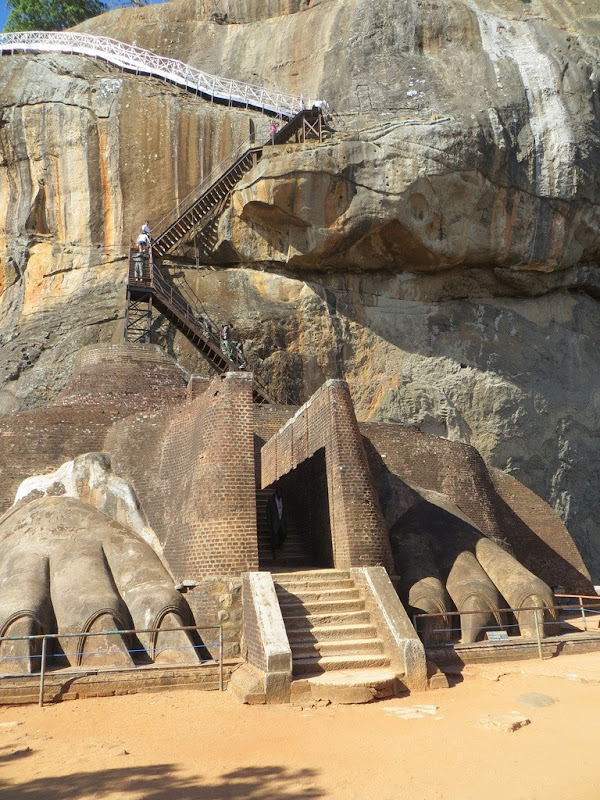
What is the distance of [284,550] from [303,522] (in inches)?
23.4

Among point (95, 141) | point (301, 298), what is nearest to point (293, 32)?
point (95, 141)

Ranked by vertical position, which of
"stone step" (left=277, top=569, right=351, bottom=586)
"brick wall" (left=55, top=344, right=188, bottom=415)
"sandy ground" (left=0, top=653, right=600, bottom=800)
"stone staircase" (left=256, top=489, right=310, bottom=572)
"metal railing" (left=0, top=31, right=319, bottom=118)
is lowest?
Result: "sandy ground" (left=0, top=653, right=600, bottom=800)

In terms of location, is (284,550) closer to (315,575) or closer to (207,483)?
(315,575)

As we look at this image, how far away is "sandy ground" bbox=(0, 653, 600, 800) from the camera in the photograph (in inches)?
224

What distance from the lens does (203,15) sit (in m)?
32.5

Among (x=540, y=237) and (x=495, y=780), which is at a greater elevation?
(x=540, y=237)

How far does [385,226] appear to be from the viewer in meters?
25.0

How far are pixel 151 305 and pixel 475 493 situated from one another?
38.5ft

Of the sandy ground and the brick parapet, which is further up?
the brick parapet

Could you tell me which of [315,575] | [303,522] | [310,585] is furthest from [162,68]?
[310,585]

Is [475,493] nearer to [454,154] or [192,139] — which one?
[454,154]

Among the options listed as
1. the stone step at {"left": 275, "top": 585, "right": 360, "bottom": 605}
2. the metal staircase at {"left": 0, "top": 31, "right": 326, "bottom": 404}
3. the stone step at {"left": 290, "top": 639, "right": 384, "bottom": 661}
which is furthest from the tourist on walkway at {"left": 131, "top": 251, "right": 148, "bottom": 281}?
the stone step at {"left": 290, "top": 639, "right": 384, "bottom": 661}

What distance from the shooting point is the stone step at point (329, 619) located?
31.7 feet

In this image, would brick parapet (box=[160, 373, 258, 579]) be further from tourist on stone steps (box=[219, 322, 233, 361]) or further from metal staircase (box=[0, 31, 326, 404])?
tourist on stone steps (box=[219, 322, 233, 361])
